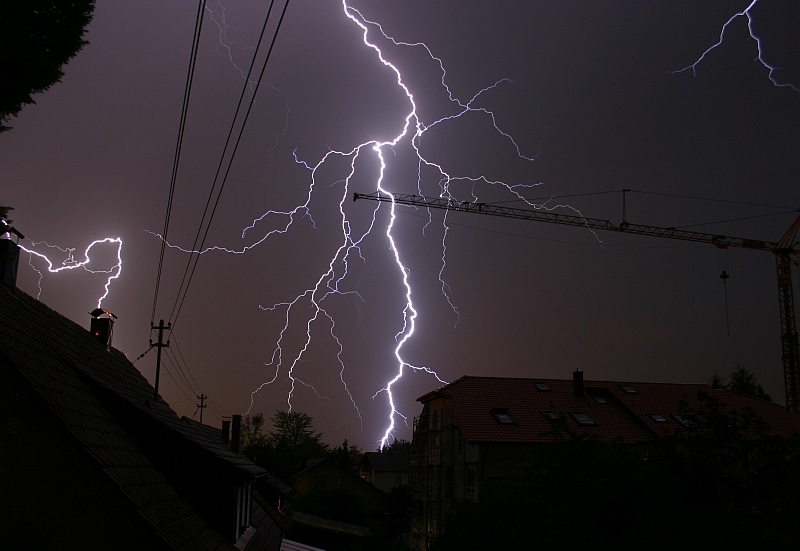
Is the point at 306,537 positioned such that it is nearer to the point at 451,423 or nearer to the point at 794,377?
the point at 451,423

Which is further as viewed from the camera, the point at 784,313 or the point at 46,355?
the point at 784,313

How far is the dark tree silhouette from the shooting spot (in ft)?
22.5

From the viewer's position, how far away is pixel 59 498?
6.28m

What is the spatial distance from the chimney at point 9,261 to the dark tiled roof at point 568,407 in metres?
19.2

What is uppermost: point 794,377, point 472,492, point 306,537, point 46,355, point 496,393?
point 794,377

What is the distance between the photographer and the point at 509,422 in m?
28.1

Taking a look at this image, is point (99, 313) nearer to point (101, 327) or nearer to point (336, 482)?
point (101, 327)

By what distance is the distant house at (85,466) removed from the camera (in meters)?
6.27

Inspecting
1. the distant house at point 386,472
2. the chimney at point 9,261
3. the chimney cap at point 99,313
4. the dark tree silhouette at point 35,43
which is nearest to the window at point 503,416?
the chimney cap at point 99,313

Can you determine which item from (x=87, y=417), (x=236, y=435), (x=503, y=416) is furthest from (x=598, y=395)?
(x=87, y=417)

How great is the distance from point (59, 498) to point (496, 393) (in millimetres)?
25336

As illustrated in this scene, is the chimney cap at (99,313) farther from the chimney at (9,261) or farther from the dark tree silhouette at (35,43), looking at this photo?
the dark tree silhouette at (35,43)

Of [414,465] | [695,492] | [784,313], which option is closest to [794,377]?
[784,313]

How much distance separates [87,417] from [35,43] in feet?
12.5
